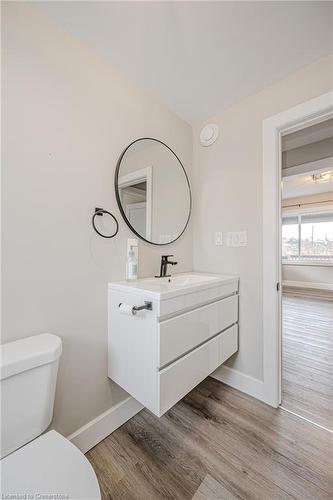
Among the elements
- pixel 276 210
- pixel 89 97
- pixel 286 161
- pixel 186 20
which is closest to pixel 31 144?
pixel 89 97

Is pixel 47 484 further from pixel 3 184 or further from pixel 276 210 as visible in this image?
pixel 276 210

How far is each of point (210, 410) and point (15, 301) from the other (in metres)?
1.45

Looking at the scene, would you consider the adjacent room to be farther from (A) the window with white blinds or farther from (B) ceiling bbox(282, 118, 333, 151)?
(A) the window with white blinds

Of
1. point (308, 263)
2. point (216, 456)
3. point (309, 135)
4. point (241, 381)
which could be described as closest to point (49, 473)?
point (216, 456)

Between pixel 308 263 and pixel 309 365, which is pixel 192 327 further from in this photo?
pixel 308 263

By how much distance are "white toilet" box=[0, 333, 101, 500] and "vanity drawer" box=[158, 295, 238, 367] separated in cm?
46

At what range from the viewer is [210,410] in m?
1.48

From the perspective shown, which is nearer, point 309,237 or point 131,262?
point 131,262

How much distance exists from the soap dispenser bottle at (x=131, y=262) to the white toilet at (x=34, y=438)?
55cm

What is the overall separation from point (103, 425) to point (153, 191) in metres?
1.59

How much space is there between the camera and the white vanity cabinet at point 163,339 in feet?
3.38

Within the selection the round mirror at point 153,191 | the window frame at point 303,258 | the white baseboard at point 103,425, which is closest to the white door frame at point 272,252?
the round mirror at point 153,191

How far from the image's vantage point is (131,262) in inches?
53.7

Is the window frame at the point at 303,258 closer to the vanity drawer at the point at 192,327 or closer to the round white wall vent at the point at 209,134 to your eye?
the round white wall vent at the point at 209,134
